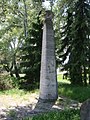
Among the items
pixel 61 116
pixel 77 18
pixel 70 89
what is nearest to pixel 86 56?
pixel 77 18

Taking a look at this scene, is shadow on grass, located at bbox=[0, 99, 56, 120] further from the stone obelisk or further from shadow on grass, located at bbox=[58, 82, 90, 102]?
shadow on grass, located at bbox=[58, 82, 90, 102]

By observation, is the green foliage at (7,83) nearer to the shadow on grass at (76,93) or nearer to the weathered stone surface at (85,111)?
the shadow on grass at (76,93)

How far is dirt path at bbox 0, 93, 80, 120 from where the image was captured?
11.6 meters

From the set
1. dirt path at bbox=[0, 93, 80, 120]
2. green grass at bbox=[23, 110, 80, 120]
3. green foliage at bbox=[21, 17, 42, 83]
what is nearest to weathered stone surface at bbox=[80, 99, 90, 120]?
green grass at bbox=[23, 110, 80, 120]

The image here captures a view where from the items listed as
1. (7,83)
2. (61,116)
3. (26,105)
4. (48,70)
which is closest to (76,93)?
(48,70)

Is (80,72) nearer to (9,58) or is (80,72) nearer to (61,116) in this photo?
(9,58)

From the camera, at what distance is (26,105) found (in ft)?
44.2

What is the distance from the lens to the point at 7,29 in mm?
24438

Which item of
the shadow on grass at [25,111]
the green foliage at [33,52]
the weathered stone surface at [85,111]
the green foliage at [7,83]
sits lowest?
the shadow on grass at [25,111]

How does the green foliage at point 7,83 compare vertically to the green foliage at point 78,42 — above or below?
below

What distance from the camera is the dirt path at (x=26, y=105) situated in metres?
11.6

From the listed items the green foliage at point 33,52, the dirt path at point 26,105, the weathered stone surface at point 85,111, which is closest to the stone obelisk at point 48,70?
the dirt path at point 26,105

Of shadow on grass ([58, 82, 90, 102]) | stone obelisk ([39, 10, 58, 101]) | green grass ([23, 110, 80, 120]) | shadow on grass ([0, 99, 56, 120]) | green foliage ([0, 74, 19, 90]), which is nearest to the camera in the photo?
green grass ([23, 110, 80, 120])

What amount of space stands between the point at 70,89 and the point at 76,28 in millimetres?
5065
